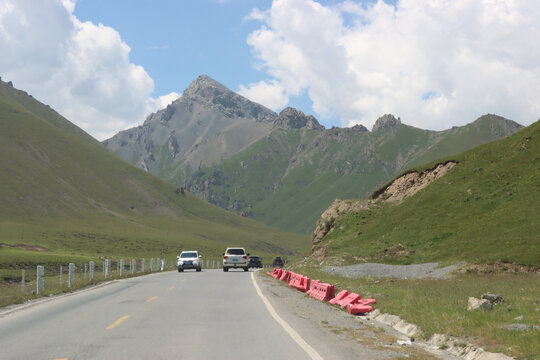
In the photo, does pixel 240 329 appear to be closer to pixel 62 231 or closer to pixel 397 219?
pixel 397 219

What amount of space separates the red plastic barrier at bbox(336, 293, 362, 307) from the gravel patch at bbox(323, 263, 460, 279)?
37.3 ft

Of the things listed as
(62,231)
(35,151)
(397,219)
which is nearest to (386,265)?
(397,219)

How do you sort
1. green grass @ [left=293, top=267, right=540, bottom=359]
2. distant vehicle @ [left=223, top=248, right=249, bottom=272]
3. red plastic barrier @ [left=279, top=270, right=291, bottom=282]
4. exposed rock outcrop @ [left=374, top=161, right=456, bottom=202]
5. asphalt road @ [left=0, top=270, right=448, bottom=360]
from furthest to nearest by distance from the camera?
exposed rock outcrop @ [left=374, top=161, right=456, bottom=202] < distant vehicle @ [left=223, top=248, right=249, bottom=272] < red plastic barrier @ [left=279, top=270, right=291, bottom=282] < green grass @ [left=293, top=267, right=540, bottom=359] < asphalt road @ [left=0, top=270, right=448, bottom=360]

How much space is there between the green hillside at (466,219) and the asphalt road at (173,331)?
724 inches

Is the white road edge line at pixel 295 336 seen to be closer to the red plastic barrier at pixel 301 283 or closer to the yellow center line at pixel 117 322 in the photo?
the yellow center line at pixel 117 322

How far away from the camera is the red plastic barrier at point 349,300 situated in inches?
727

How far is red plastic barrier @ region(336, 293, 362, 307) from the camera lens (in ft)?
60.6

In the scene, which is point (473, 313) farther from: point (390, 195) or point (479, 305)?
point (390, 195)

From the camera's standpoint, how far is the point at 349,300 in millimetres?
18766

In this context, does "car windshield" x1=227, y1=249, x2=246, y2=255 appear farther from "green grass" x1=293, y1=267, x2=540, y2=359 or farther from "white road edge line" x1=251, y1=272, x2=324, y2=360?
"white road edge line" x1=251, y1=272, x2=324, y2=360

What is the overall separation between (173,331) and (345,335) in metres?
3.91

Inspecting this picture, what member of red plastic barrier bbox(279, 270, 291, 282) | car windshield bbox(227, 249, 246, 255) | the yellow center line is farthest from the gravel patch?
the yellow center line

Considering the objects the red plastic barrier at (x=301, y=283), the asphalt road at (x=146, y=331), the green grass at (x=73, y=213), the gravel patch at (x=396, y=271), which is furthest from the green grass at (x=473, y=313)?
the green grass at (x=73, y=213)

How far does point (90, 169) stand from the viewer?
198 metres
